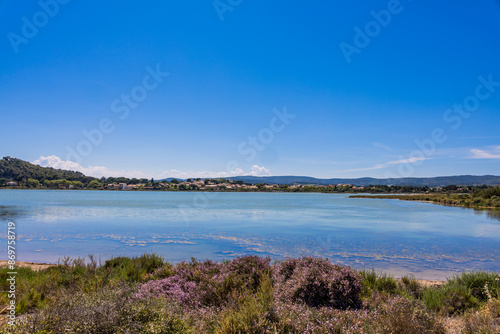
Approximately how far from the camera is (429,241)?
1680cm

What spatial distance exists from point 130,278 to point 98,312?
13.1 feet

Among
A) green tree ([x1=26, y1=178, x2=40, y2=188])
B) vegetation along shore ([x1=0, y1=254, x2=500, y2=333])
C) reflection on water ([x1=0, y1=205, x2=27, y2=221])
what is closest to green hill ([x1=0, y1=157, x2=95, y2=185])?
green tree ([x1=26, y1=178, x2=40, y2=188])

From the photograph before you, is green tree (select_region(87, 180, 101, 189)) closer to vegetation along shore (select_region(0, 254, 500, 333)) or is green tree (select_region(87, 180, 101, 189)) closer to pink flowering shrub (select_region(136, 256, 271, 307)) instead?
vegetation along shore (select_region(0, 254, 500, 333))

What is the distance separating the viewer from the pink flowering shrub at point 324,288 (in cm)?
561

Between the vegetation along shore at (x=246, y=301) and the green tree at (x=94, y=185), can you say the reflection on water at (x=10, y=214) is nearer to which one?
the vegetation along shore at (x=246, y=301)

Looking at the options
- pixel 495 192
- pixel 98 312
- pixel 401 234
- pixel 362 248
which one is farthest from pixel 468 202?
pixel 98 312

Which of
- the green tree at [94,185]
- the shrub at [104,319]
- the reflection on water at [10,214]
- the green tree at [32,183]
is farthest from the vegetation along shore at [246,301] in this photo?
the green tree at [94,185]

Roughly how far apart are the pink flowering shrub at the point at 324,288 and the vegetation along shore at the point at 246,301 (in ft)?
0.06

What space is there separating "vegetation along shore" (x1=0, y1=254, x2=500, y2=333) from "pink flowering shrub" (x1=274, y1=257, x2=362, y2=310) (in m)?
0.02

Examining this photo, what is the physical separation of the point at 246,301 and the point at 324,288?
6.37 ft

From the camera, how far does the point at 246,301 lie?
456 cm

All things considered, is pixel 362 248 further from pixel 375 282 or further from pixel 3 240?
pixel 3 240

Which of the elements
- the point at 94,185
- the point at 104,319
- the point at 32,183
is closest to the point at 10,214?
the point at 104,319

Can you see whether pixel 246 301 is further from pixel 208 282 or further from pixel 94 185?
pixel 94 185
